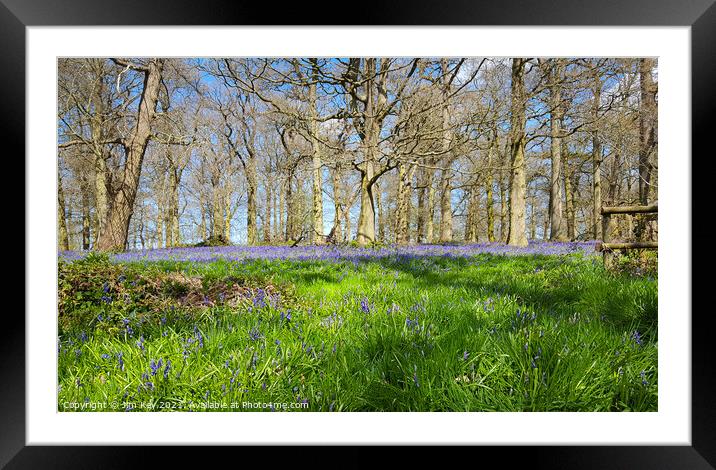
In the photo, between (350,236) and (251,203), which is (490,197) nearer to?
(350,236)

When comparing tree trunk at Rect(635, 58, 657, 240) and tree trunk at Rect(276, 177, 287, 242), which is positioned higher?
tree trunk at Rect(635, 58, 657, 240)

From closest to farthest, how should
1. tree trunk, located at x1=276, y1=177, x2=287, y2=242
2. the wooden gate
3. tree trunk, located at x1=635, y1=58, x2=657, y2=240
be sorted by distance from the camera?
tree trunk, located at x1=635, y1=58, x2=657, y2=240
the wooden gate
tree trunk, located at x1=276, y1=177, x2=287, y2=242

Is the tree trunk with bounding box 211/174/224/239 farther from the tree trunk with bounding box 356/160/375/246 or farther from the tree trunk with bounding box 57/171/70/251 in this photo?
the tree trunk with bounding box 356/160/375/246

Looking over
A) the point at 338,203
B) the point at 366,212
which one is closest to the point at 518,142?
the point at 338,203

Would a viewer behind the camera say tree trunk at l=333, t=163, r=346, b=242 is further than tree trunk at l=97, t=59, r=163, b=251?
Yes

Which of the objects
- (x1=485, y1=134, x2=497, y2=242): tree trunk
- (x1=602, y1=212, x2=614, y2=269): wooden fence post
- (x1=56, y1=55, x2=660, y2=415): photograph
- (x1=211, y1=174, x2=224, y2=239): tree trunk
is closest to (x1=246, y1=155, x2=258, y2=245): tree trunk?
(x1=56, y1=55, x2=660, y2=415): photograph

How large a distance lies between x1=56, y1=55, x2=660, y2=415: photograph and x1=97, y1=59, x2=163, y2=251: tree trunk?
2 cm

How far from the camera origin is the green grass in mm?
1579

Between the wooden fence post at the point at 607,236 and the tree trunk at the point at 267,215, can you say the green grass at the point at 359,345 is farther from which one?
the tree trunk at the point at 267,215

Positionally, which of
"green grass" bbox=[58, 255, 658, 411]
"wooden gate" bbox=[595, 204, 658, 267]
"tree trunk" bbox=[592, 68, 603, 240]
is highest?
"tree trunk" bbox=[592, 68, 603, 240]
